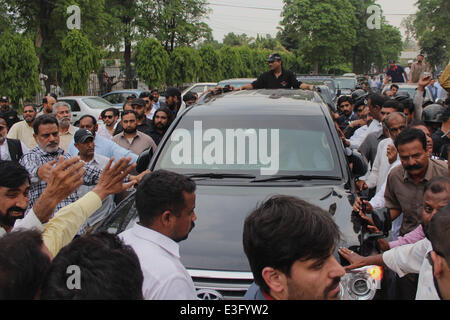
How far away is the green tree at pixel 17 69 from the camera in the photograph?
1967cm

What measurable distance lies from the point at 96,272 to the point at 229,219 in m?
1.85

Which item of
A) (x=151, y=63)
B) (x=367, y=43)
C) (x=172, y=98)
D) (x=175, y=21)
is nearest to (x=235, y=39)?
(x=367, y=43)

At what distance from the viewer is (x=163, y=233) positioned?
2357mm

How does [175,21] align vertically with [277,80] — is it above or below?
above

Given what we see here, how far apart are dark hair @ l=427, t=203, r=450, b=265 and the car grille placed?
117cm

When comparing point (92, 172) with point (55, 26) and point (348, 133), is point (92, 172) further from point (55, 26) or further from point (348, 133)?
point (55, 26)

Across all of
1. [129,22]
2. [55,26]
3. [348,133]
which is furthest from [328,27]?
[348,133]

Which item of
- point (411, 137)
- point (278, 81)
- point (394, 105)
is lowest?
point (411, 137)

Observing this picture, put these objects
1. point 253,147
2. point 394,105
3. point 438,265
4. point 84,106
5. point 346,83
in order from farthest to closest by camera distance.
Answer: point 346,83 → point 84,106 → point 394,105 → point 253,147 → point 438,265

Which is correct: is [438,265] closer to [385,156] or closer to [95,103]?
[385,156]

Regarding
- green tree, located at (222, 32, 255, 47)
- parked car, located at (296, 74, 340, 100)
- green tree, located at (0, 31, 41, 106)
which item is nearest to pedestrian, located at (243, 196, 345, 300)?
parked car, located at (296, 74, 340, 100)

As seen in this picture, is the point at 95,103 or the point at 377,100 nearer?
the point at 377,100

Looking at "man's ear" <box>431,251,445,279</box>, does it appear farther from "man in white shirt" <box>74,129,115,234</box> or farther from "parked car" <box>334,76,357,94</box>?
"parked car" <box>334,76,357,94</box>

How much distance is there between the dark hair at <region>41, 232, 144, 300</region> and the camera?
4.87 feet
